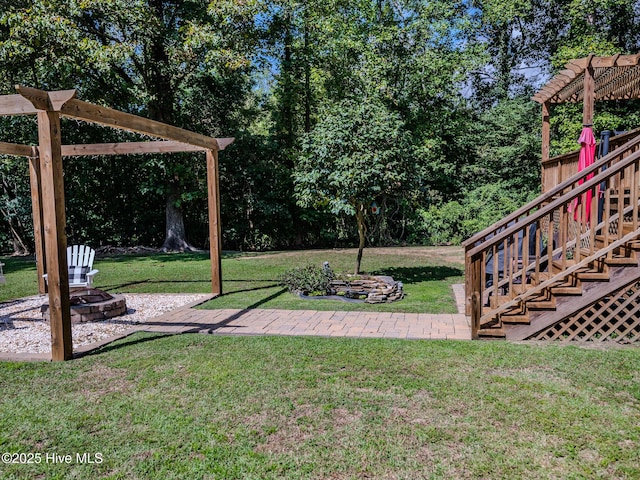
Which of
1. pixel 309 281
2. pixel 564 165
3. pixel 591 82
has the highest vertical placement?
pixel 591 82

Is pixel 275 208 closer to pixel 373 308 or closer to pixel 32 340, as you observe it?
pixel 373 308

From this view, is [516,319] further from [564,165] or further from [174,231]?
[174,231]

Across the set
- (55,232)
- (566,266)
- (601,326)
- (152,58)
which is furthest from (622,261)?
(152,58)

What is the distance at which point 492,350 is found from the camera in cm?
451

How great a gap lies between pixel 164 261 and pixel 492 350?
9990 mm

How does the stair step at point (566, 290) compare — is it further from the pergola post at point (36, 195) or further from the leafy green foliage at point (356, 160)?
the pergola post at point (36, 195)

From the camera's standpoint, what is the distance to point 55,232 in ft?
14.6

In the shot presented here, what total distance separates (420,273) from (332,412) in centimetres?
707

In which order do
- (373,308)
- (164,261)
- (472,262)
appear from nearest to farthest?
(472,262) < (373,308) < (164,261)

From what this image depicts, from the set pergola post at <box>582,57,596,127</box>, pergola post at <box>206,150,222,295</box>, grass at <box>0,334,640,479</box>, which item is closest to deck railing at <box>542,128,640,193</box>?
pergola post at <box>582,57,596,127</box>

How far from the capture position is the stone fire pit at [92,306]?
6.11 m

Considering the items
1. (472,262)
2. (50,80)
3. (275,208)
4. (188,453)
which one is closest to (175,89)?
(50,80)

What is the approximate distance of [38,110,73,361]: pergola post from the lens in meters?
4.39

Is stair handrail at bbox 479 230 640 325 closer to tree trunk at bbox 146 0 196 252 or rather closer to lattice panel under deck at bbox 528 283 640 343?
lattice panel under deck at bbox 528 283 640 343
